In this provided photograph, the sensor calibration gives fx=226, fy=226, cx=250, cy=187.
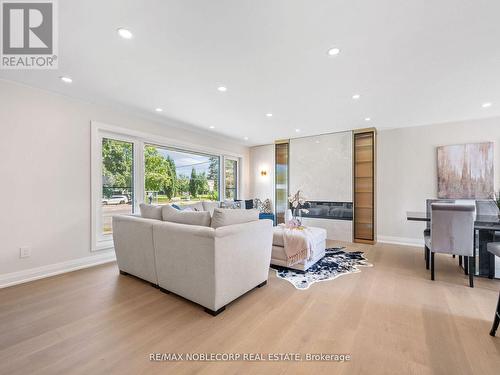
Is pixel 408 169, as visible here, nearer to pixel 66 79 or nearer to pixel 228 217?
pixel 228 217

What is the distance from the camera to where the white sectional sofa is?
2.10 m

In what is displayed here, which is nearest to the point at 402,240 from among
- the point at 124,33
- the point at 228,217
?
the point at 228,217

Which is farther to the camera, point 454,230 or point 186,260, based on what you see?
point 454,230

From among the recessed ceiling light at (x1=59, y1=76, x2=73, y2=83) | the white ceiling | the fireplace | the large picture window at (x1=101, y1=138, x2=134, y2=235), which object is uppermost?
the recessed ceiling light at (x1=59, y1=76, x2=73, y2=83)

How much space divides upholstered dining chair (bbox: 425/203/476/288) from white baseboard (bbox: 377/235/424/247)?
6.89 feet

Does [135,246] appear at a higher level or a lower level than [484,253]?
higher

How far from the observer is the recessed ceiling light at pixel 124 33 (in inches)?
75.6

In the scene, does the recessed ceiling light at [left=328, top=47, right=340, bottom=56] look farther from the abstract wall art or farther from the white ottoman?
the abstract wall art

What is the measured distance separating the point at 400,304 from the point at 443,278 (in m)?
1.24

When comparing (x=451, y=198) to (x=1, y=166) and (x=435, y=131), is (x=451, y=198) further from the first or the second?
(x=1, y=166)

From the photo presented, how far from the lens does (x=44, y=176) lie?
311 cm

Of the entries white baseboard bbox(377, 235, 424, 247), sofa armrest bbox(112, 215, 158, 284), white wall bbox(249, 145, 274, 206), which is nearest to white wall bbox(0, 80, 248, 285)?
sofa armrest bbox(112, 215, 158, 284)

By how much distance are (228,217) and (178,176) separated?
3.10 meters

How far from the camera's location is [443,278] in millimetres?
3041
